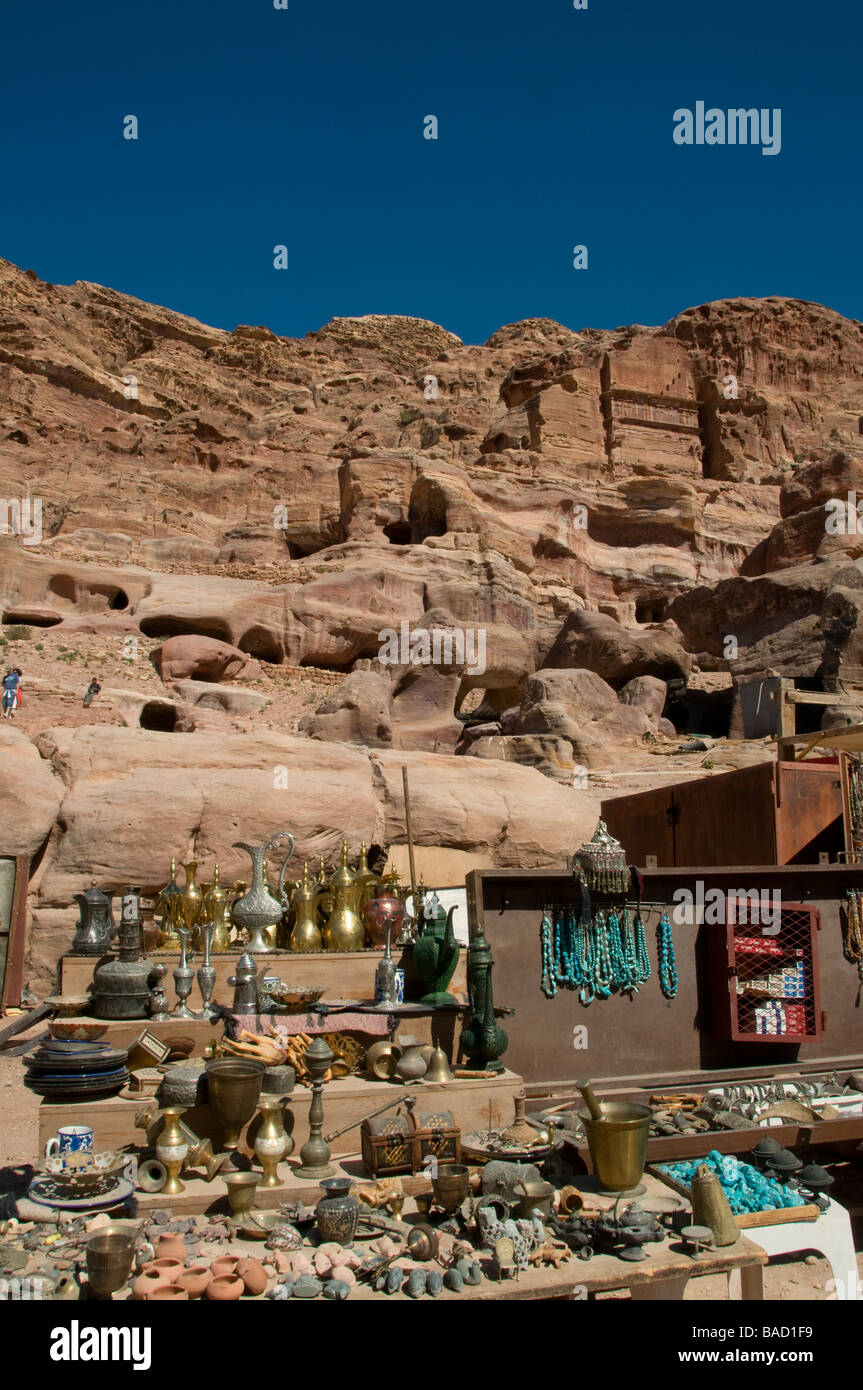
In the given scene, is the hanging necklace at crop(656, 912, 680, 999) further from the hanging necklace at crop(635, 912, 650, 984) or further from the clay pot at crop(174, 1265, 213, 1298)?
the clay pot at crop(174, 1265, 213, 1298)

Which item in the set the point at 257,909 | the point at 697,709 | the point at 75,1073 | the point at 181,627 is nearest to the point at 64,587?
the point at 181,627

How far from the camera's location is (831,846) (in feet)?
26.2

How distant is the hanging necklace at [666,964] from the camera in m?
6.13

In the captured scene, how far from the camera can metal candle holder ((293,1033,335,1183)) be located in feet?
13.6

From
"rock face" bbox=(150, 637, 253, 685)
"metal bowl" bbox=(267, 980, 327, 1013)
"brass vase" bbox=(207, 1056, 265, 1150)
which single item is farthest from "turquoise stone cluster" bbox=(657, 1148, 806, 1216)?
"rock face" bbox=(150, 637, 253, 685)

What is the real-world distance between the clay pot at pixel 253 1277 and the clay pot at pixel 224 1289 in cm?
3

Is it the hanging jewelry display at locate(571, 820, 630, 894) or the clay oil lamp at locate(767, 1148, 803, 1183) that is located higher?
the hanging jewelry display at locate(571, 820, 630, 894)

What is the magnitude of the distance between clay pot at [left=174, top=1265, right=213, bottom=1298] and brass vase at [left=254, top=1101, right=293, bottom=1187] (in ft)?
2.59

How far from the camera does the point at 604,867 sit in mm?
5852

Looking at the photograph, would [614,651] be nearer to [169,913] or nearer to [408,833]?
[408,833]

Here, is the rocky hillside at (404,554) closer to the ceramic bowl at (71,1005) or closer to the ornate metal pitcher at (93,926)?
the ornate metal pitcher at (93,926)

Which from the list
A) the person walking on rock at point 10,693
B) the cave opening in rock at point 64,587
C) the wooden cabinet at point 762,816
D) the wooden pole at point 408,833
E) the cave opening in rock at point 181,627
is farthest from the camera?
the cave opening in rock at point 64,587

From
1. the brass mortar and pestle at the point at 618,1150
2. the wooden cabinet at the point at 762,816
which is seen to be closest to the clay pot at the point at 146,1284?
the brass mortar and pestle at the point at 618,1150
